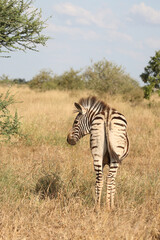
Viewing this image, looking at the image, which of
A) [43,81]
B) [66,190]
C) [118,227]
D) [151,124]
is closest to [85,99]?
[66,190]

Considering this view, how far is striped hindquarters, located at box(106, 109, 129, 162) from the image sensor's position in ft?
11.6

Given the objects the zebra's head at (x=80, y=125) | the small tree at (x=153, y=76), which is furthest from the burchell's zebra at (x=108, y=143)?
the small tree at (x=153, y=76)

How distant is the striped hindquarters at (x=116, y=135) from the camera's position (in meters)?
3.54

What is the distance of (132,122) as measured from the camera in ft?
38.6

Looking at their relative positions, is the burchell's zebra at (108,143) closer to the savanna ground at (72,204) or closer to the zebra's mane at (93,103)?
the zebra's mane at (93,103)

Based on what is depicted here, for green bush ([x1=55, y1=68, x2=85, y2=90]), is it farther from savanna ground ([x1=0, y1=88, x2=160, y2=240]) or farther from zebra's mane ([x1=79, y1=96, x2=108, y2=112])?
zebra's mane ([x1=79, y1=96, x2=108, y2=112])

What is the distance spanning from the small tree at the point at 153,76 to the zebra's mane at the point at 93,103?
16081 mm

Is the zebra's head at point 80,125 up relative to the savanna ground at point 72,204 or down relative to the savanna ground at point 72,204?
→ up

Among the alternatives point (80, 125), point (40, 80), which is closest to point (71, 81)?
point (40, 80)

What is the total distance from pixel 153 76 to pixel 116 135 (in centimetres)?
1884

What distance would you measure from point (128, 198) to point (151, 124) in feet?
24.3

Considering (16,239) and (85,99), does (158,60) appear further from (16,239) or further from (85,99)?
(16,239)

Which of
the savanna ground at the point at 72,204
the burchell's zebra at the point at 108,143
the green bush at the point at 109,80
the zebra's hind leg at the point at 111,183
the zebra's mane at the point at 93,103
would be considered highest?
the green bush at the point at 109,80

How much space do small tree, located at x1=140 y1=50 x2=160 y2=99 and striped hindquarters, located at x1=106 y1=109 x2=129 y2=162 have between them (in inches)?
644
